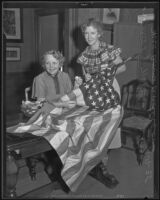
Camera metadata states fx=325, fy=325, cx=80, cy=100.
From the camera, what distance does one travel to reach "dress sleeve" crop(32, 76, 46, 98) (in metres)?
1.38

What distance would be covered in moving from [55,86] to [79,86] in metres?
0.10

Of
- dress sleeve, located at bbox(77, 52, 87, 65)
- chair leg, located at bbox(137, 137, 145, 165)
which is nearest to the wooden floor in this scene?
chair leg, located at bbox(137, 137, 145, 165)

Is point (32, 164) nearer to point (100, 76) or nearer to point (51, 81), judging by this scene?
point (51, 81)

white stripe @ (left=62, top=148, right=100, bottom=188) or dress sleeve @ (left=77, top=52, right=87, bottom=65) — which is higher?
dress sleeve @ (left=77, top=52, right=87, bottom=65)

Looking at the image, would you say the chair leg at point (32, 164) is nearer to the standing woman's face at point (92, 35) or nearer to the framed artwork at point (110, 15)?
the standing woman's face at point (92, 35)

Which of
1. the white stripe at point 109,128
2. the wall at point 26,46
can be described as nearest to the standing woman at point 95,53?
the white stripe at point 109,128

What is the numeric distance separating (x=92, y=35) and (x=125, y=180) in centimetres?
65

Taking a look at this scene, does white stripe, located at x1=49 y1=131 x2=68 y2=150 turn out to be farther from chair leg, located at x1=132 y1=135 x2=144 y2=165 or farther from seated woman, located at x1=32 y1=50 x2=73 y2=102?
chair leg, located at x1=132 y1=135 x2=144 y2=165

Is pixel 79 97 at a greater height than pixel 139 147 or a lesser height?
greater

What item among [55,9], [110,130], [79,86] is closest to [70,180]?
[110,130]

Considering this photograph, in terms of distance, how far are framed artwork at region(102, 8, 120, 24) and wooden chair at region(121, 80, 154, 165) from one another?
Answer: 275 millimetres

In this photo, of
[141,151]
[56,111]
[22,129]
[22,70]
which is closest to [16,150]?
[22,129]

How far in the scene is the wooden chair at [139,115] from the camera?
1409 millimetres

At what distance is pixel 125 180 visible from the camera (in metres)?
1.43
